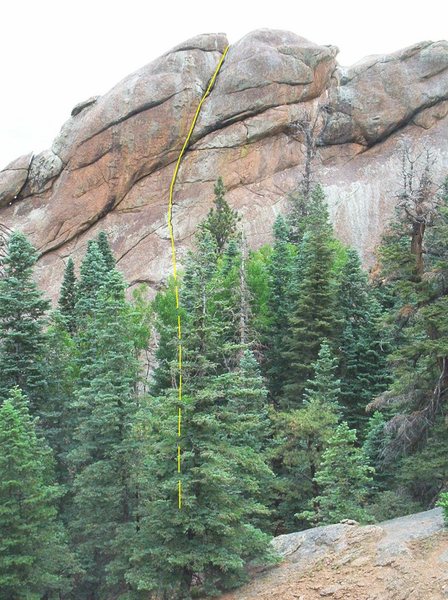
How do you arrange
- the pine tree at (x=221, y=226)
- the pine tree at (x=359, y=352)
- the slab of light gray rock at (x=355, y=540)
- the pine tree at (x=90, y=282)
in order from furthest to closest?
the pine tree at (x=221, y=226), the pine tree at (x=90, y=282), the pine tree at (x=359, y=352), the slab of light gray rock at (x=355, y=540)

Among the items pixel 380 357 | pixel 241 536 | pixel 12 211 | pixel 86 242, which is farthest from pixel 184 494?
pixel 12 211

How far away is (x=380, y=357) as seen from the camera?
29.1m

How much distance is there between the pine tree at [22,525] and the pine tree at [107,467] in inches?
60.7

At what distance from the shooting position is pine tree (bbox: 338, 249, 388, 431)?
28.5 meters

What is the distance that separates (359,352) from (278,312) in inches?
203

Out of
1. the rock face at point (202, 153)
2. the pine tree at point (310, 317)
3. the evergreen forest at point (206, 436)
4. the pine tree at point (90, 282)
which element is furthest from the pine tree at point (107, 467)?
the rock face at point (202, 153)

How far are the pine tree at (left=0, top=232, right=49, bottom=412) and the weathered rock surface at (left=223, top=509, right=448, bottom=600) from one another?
1237 centimetres

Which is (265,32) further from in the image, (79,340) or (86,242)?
(79,340)

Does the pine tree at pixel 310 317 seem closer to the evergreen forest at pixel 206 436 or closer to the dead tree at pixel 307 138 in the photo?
the evergreen forest at pixel 206 436

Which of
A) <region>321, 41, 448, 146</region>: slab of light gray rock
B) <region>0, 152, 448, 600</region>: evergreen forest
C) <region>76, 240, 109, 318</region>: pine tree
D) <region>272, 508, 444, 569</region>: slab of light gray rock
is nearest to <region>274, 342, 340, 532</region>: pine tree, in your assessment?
<region>0, 152, 448, 600</region>: evergreen forest

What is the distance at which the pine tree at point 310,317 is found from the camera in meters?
28.8

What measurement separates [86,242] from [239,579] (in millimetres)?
39073

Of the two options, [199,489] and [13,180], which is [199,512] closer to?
[199,489]

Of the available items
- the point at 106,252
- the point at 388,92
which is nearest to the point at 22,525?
the point at 106,252
